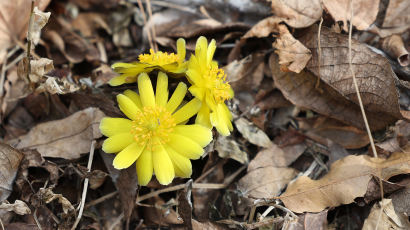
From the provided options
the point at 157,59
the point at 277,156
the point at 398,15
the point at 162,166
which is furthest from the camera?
the point at 398,15

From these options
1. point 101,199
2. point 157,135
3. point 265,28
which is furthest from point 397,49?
point 101,199

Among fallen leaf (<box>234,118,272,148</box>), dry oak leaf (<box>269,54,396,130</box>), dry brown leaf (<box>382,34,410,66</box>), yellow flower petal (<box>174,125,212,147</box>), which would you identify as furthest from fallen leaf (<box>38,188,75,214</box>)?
dry brown leaf (<box>382,34,410,66</box>)

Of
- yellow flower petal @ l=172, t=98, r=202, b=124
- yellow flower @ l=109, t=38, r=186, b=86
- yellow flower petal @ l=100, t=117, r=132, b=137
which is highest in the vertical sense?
yellow flower @ l=109, t=38, r=186, b=86

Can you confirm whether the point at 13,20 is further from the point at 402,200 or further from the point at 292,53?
the point at 402,200

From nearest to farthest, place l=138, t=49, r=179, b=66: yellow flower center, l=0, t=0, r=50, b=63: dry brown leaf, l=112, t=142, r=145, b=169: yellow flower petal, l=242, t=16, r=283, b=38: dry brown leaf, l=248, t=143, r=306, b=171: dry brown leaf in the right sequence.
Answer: l=112, t=142, r=145, b=169: yellow flower petal
l=138, t=49, r=179, b=66: yellow flower center
l=248, t=143, r=306, b=171: dry brown leaf
l=242, t=16, r=283, b=38: dry brown leaf
l=0, t=0, r=50, b=63: dry brown leaf

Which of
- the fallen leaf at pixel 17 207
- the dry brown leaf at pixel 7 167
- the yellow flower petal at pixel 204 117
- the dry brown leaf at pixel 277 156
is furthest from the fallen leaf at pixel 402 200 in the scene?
the dry brown leaf at pixel 7 167

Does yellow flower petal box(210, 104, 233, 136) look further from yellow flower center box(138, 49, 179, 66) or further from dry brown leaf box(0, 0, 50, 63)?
dry brown leaf box(0, 0, 50, 63)
